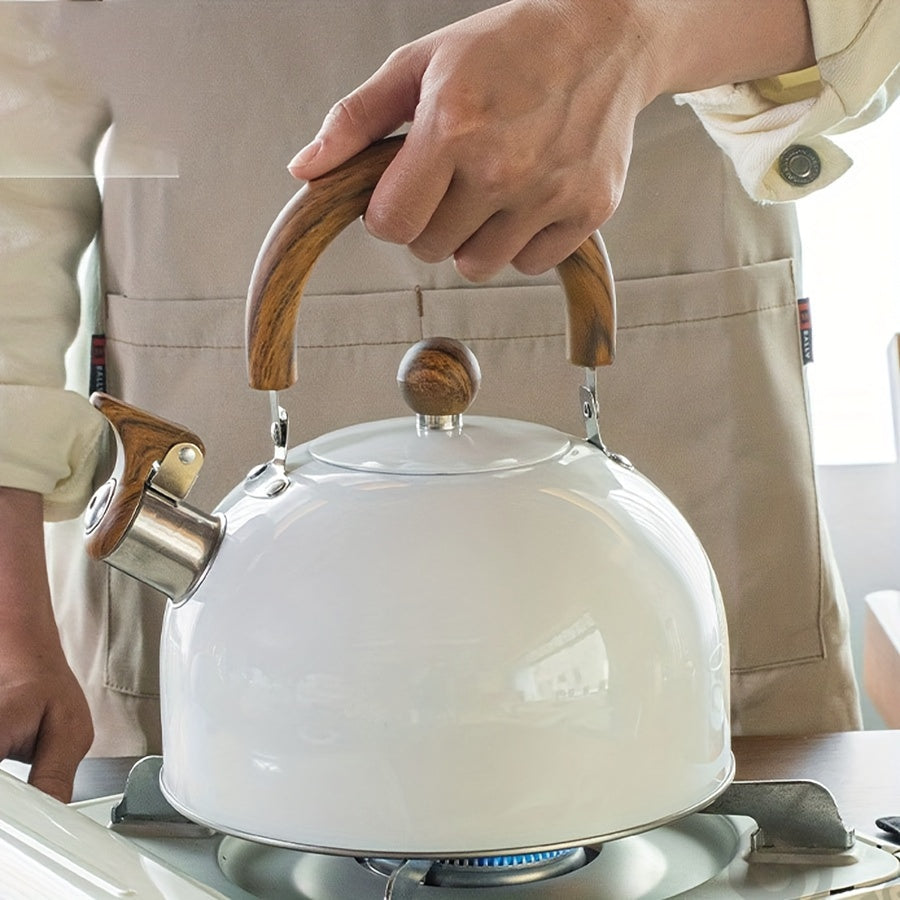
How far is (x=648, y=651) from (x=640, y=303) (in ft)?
1.66

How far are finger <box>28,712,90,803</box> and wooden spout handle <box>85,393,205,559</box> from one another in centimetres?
23

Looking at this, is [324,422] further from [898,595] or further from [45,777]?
[898,595]

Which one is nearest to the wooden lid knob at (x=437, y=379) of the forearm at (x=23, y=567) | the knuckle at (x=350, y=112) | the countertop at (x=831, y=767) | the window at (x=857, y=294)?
the knuckle at (x=350, y=112)

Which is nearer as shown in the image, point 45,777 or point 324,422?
point 45,777

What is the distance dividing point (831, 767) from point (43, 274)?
0.65 m

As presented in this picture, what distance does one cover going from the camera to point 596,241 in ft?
2.07

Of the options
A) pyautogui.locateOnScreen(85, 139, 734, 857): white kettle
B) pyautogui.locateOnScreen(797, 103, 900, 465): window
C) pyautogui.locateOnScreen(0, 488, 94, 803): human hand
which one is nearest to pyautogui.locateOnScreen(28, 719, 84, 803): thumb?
pyautogui.locateOnScreen(0, 488, 94, 803): human hand

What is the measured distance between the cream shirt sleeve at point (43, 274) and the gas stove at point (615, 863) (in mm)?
340

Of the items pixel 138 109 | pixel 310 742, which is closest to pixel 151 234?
pixel 138 109

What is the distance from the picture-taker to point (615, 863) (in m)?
0.60

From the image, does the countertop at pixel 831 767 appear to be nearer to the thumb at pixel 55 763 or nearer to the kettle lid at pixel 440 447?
the thumb at pixel 55 763

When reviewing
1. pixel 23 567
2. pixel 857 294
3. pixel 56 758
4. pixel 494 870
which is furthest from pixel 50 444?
pixel 857 294

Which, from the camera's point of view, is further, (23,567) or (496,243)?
(23,567)

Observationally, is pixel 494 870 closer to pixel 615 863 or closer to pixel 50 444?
pixel 615 863
